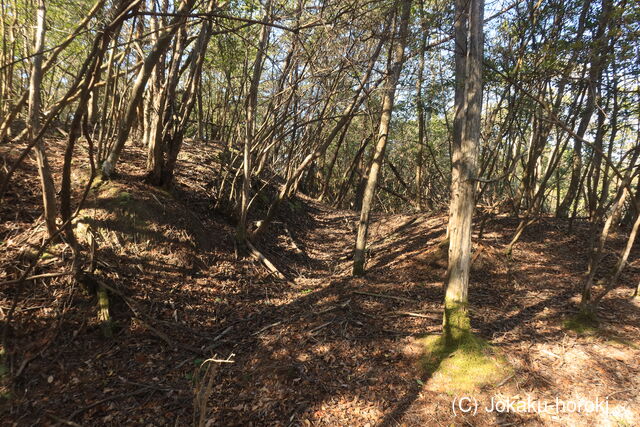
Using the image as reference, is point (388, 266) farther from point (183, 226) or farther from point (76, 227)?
point (76, 227)

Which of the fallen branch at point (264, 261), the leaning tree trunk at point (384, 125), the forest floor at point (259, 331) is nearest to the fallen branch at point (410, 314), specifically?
the forest floor at point (259, 331)

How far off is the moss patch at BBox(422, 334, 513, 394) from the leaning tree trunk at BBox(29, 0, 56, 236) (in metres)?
5.05

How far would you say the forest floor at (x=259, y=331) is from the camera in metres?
3.35

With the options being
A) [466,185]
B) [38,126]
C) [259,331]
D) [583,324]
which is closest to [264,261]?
[259,331]

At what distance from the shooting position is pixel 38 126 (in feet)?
12.4

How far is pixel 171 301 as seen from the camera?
500 centimetres

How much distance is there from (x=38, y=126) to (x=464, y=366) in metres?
5.82

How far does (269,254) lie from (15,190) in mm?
4711

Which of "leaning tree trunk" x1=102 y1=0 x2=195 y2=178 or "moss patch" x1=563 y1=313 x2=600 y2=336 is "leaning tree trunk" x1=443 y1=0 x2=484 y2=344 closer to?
"moss patch" x1=563 y1=313 x2=600 y2=336

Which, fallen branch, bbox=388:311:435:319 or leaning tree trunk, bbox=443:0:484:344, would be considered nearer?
leaning tree trunk, bbox=443:0:484:344

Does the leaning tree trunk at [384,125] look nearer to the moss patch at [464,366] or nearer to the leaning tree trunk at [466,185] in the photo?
the leaning tree trunk at [466,185]

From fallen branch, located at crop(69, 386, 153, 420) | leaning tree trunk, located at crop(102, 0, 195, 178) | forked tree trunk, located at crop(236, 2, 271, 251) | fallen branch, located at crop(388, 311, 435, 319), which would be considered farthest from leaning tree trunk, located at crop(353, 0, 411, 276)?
fallen branch, located at crop(69, 386, 153, 420)

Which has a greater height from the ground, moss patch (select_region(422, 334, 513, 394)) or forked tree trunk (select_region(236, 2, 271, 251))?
forked tree trunk (select_region(236, 2, 271, 251))

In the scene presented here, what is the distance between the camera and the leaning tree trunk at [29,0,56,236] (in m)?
3.68
